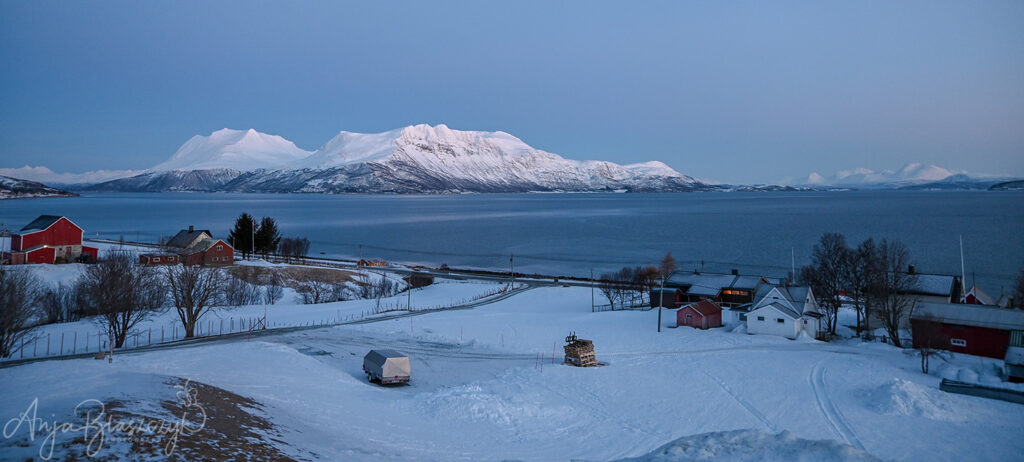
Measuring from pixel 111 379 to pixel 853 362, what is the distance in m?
29.5

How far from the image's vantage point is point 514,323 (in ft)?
129

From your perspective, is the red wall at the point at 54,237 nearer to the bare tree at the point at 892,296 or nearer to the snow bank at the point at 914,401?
the snow bank at the point at 914,401

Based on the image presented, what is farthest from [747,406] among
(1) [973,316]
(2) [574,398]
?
(1) [973,316]

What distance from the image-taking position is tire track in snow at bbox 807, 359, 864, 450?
1847 centimetres

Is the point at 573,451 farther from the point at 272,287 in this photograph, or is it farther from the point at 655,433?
the point at 272,287

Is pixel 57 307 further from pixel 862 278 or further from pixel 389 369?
pixel 862 278

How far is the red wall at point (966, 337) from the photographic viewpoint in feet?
96.3

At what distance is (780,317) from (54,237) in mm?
61115

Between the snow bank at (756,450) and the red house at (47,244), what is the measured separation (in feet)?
195

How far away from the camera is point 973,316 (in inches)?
1199

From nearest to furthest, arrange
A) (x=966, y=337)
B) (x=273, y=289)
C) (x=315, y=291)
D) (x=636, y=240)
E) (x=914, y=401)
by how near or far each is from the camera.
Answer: (x=914, y=401) → (x=966, y=337) → (x=273, y=289) → (x=315, y=291) → (x=636, y=240)

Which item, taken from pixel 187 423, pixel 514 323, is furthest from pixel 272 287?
pixel 187 423

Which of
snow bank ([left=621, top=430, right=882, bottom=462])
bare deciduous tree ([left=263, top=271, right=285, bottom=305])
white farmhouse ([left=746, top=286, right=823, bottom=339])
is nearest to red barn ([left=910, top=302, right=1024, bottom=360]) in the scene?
white farmhouse ([left=746, top=286, right=823, bottom=339])

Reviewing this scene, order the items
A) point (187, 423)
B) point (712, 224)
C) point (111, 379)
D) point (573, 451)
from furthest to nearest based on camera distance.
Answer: point (712, 224), point (573, 451), point (111, 379), point (187, 423)
